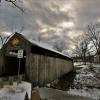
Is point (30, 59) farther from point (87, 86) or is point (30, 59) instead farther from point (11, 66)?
point (87, 86)

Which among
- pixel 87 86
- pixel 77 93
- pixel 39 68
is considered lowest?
pixel 77 93

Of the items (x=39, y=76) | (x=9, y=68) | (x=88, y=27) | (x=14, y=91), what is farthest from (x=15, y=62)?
(x=88, y=27)

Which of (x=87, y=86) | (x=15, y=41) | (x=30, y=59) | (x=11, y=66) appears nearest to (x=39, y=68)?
(x=30, y=59)

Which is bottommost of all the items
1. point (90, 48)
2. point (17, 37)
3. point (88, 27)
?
point (17, 37)

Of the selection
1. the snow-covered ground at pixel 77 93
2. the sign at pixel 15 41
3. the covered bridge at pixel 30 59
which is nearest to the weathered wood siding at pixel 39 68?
the covered bridge at pixel 30 59

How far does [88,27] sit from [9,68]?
1518 inches

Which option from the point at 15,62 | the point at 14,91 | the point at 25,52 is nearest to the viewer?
the point at 14,91

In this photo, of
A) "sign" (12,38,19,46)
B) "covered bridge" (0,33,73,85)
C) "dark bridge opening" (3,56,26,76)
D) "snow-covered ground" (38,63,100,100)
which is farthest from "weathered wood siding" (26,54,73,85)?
"dark bridge opening" (3,56,26,76)

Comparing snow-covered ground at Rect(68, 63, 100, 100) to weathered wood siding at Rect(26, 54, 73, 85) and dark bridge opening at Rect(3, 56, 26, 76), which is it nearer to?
weathered wood siding at Rect(26, 54, 73, 85)

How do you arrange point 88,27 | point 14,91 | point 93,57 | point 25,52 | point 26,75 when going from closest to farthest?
point 14,91 → point 26,75 → point 25,52 → point 88,27 → point 93,57

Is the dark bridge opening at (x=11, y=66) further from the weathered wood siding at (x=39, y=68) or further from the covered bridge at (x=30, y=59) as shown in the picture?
the weathered wood siding at (x=39, y=68)

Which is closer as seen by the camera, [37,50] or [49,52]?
[37,50]

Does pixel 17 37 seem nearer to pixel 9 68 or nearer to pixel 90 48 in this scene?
pixel 9 68

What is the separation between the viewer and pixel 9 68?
53.6ft
